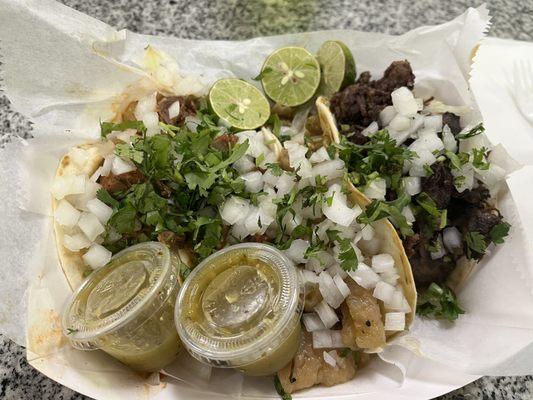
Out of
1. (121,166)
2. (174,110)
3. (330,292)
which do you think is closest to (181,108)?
(174,110)

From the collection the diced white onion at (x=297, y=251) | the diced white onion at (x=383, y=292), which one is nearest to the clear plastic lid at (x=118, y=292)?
the diced white onion at (x=297, y=251)

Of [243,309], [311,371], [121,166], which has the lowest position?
[311,371]

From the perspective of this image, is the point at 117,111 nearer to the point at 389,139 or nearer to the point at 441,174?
the point at 389,139

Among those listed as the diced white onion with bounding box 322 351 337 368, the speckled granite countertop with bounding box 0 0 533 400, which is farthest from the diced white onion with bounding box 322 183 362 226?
the speckled granite countertop with bounding box 0 0 533 400

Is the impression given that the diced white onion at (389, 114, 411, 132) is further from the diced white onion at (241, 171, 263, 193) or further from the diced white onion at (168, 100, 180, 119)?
the diced white onion at (168, 100, 180, 119)

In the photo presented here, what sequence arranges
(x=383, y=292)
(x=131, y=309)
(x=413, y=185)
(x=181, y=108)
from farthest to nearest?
(x=181, y=108)
(x=413, y=185)
(x=383, y=292)
(x=131, y=309)

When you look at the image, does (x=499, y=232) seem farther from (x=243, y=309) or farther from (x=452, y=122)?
(x=243, y=309)
